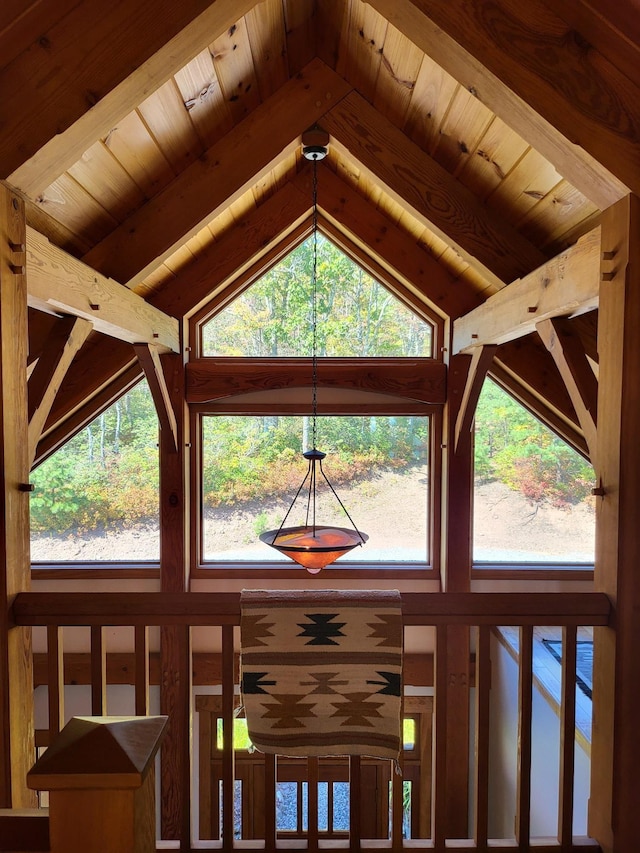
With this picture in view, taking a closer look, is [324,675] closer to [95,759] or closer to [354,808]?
[354,808]

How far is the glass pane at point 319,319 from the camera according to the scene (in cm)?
477

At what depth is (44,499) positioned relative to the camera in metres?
4.81

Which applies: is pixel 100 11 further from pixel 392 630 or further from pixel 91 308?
pixel 392 630

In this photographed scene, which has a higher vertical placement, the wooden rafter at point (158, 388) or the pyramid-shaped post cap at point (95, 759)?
the wooden rafter at point (158, 388)

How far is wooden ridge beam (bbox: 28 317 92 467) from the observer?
8.32 ft

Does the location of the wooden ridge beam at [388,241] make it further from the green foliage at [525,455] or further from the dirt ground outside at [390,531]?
the dirt ground outside at [390,531]

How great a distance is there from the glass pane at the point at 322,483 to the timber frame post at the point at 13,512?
3132 mm

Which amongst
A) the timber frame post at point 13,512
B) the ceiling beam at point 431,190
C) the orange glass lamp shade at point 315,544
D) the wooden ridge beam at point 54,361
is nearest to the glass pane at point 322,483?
the orange glass lamp shade at point 315,544

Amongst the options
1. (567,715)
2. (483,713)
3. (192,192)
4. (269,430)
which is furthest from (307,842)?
(269,430)

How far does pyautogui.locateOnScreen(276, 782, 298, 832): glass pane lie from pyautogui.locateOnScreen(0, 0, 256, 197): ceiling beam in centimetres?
582

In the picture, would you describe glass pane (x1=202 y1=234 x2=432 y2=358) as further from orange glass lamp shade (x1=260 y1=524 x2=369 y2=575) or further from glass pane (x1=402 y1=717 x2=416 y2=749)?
glass pane (x1=402 y1=717 x2=416 y2=749)

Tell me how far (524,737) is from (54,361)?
2.54m

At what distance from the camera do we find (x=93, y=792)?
0.78 metres

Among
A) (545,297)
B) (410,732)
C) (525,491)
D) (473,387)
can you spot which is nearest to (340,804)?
(410,732)
